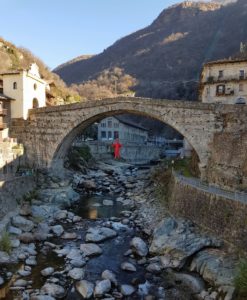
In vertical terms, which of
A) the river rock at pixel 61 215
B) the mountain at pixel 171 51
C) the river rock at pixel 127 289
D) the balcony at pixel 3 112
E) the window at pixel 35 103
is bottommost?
the river rock at pixel 127 289

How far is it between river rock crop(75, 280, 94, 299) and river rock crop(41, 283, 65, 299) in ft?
2.34

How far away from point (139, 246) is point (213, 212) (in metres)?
4.47

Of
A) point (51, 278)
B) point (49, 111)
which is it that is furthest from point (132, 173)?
point (51, 278)

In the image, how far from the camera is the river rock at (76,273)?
15.0 metres

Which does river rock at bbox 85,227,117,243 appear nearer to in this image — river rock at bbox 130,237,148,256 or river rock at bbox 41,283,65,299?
river rock at bbox 130,237,148,256

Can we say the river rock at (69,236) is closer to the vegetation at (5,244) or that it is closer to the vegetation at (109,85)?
the vegetation at (5,244)

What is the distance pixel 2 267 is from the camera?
51.1 feet

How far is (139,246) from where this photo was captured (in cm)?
1806

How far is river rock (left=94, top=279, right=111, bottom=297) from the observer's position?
1361cm

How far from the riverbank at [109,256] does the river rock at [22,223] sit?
2.3 inches

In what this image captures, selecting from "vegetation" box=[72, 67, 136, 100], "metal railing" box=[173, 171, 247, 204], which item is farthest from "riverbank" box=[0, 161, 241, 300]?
"vegetation" box=[72, 67, 136, 100]

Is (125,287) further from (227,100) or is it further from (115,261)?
(227,100)

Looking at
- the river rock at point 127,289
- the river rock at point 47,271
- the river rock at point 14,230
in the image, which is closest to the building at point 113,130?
the river rock at point 14,230

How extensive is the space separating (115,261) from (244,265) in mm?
7008
